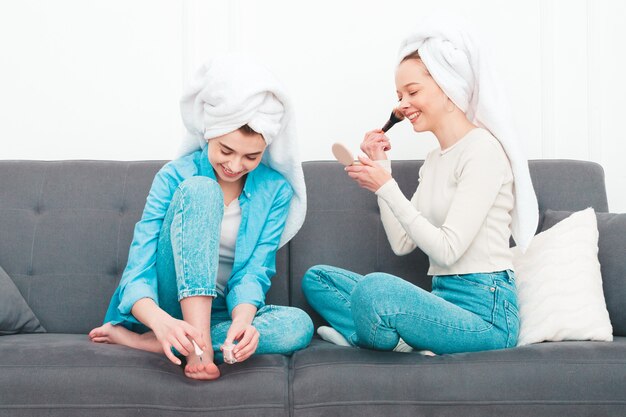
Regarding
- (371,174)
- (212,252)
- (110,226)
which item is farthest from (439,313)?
(110,226)

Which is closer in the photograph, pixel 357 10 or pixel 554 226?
pixel 554 226

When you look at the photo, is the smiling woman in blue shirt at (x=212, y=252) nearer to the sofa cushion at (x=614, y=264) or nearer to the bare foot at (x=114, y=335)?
the bare foot at (x=114, y=335)

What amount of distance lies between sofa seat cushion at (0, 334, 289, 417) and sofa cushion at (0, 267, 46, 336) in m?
0.43

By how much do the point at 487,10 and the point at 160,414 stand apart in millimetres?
1912

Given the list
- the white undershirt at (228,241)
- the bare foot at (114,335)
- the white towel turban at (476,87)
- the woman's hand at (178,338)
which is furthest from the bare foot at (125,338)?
the white towel turban at (476,87)

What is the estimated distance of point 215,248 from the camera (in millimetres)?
1652

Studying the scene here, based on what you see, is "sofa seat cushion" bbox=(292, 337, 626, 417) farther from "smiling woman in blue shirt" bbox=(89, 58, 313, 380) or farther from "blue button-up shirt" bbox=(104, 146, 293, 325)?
"blue button-up shirt" bbox=(104, 146, 293, 325)

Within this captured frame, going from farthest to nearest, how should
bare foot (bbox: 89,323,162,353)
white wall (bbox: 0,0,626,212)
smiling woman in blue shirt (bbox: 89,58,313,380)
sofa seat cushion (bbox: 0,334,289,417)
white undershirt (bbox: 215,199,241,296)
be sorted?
white wall (bbox: 0,0,626,212), white undershirt (bbox: 215,199,241,296), bare foot (bbox: 89,323,162,353), smiling woman in blue shirt (bbox: 89,58,313,380), sofa seat cushion (bbox: 0,334,289,417)

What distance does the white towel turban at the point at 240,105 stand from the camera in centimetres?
182

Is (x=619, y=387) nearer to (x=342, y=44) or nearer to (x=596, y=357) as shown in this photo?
(x=596, y=357)

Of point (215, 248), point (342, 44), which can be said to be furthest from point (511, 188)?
point (342, 44)

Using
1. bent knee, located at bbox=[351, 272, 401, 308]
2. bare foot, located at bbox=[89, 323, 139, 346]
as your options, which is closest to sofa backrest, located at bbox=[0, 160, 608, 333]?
bare foot, located at bbox=[89, 323, 139, 346]

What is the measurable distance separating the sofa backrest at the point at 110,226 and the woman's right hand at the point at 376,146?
0.14 meters

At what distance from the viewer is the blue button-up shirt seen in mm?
1762
